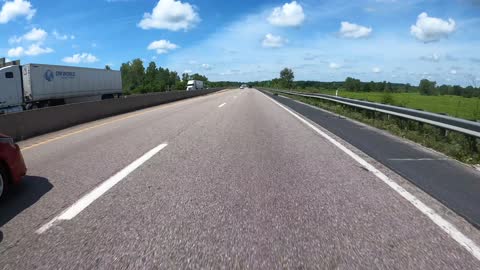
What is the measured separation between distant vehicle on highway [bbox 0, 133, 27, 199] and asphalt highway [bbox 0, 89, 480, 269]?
24cm

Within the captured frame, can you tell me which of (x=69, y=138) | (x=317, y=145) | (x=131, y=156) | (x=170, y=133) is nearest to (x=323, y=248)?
(x=131, y=156)

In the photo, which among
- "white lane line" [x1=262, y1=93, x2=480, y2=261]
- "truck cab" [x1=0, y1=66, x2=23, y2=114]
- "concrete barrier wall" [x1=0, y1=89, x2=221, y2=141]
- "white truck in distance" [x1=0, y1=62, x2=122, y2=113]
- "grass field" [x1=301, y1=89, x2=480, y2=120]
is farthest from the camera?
"white truck in distance" [x1=0, y1=62, x2=122, y2=113]

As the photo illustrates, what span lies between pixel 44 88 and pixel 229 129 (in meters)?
18.5

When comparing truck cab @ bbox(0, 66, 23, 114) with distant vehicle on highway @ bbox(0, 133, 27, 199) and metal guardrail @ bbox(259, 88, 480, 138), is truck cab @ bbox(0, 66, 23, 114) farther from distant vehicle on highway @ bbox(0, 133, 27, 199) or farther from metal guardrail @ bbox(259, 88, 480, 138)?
metal guardrail @ bbox(259, 88, 480, 138)

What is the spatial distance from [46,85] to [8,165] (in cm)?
2352

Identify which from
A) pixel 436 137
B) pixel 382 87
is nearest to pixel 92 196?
pixel 436 137

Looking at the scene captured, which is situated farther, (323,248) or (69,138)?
(69,138)

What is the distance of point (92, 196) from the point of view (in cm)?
517

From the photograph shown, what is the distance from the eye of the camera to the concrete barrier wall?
1245 cm

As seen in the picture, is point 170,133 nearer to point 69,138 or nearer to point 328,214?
point 69,138

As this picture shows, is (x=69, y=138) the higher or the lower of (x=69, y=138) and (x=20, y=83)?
the lower

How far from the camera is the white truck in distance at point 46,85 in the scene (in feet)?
73.1

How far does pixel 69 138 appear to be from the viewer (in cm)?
1183

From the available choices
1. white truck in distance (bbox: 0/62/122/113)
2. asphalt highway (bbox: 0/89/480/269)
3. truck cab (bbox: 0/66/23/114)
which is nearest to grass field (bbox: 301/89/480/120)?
asphalt highway (bbox: 0/89/480/269)
